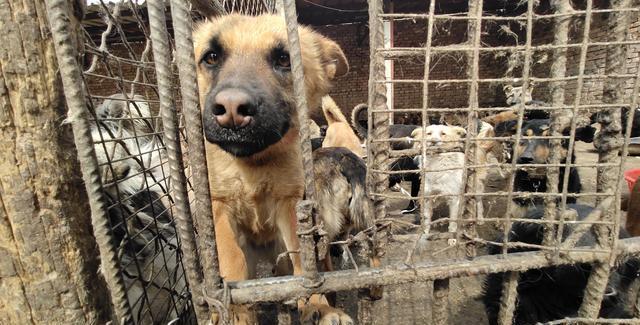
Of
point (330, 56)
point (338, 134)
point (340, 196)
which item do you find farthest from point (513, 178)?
point (338, 134)

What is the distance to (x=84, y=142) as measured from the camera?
91 centimetres

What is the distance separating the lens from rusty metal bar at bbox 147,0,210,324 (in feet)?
2.89

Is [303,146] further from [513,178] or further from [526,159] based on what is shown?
[526,159]

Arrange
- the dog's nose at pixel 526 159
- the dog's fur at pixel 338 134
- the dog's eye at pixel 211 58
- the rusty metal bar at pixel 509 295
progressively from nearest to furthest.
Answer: the rusty metal bar at pixel 509 295, the dog's eye at pixel 211 58, the dog's nose at pixel 526 159, the dog's fur at pixel 338 134

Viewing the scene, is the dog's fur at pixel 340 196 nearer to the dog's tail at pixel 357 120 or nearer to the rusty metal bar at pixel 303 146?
the rusty metal bar at pixel 303 146

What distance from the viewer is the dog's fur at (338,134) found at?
231 inches

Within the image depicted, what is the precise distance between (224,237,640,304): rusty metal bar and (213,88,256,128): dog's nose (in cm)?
68

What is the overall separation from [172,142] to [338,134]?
5206mm

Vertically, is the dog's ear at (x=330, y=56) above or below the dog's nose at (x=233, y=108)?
above

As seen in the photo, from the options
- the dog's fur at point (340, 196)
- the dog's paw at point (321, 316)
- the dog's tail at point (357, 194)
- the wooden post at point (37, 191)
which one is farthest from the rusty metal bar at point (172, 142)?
the dog's tail at point (357, 194)

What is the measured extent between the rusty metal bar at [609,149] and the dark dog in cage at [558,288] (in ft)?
1.48

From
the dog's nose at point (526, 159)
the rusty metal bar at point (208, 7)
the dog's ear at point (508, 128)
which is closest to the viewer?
the rusty metal bar at point (208, 7)

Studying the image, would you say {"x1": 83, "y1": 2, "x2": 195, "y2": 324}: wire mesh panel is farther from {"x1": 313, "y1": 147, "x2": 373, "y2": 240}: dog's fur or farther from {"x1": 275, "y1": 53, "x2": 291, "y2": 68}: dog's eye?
{"x1": 313, "y1": 147, "x2": 373, "y2": 240}: dog's fur

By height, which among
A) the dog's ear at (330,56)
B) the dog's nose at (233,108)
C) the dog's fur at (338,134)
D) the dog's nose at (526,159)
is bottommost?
the dog's nose at (526,159)
